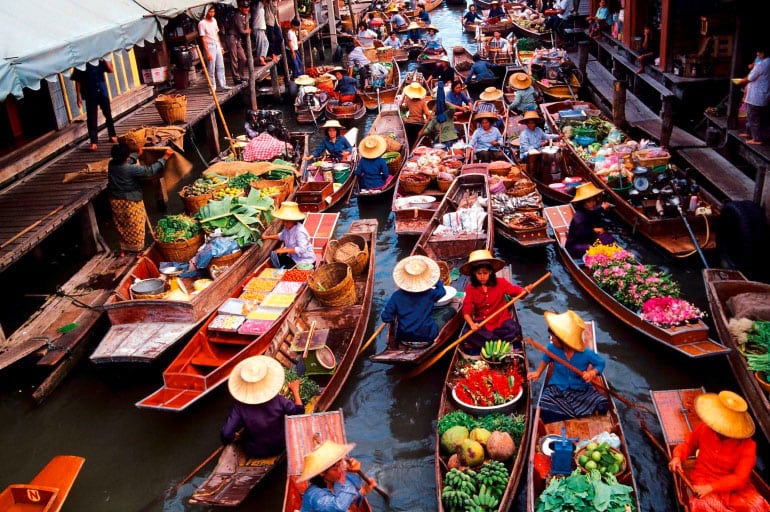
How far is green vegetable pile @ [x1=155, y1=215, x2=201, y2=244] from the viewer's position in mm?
10273

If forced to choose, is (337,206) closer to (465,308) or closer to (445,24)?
(465,308)

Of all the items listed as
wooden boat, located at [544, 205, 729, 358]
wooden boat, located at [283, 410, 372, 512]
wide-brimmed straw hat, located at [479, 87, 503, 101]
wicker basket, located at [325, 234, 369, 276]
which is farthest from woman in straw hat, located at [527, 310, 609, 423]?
wide-brimmed straw hat, located at [479, 87, 503, 101]

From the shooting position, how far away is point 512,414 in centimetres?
690

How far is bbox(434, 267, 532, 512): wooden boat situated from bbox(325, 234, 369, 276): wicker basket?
2.59 meters

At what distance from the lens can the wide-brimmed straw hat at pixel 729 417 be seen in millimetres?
5246

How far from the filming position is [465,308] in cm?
791

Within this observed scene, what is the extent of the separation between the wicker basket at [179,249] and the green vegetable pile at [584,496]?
6679 mm

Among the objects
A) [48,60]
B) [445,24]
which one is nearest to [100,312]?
[48,60]

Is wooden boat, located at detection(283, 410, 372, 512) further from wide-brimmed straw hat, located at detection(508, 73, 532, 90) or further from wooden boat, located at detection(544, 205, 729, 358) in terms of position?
wide-brimmed straw hat, located at detection(508, 73, 532, 90)

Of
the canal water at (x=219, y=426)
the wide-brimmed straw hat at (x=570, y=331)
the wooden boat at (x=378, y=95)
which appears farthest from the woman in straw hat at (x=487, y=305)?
the wooden boat at (x=378, y=95)

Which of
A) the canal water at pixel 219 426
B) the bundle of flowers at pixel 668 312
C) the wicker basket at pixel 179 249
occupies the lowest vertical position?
the canal water at pixel 219 426

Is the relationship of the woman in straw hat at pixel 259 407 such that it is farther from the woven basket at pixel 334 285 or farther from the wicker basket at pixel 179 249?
the wicker basket at pixel 179 249

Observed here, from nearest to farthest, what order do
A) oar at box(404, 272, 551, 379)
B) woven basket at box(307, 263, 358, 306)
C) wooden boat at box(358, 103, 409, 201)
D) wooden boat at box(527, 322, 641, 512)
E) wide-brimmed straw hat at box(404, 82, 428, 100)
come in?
1. wooden boat at box(527, 322, 641, 512)
2. oar at box(404, 272, 551, 379)
3. woven basket at box(307, 263, 358, 306)
4. wooden boat at box(358, 103, 409, 201)
5. wide-brimmed straw hat at box(404, 82, 428, 100)

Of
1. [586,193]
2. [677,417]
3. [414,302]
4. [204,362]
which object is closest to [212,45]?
Answer: [204,362]
